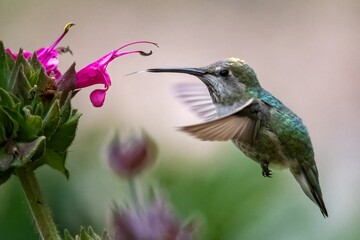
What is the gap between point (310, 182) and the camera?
2.11m

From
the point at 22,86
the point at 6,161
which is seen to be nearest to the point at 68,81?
the point at 22,86

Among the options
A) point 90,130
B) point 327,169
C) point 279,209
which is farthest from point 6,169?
point 327,169

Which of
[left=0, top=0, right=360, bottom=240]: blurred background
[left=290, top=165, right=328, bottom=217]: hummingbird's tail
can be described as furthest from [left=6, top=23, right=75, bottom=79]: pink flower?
[left=0, top=0, right=360, bottom=240]: blurred background

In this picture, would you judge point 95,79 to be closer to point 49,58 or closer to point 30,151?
point 49,58

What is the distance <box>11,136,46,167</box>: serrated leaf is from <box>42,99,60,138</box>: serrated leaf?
1.4 inches

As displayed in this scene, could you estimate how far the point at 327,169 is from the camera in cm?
424

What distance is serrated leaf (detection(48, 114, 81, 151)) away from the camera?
5.54 ft

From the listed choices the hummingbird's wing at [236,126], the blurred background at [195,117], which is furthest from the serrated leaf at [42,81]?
the blurred background at [195,117]

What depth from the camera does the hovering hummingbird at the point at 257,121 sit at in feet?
6.55

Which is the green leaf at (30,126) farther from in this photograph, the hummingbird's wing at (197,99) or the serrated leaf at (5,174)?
the hummingbird's wing at (197,99)

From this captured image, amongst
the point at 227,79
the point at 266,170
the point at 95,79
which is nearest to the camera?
the point at 95,79

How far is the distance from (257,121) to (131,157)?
22.2 inches

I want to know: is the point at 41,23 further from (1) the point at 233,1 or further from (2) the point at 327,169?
(2) the point at 327,169

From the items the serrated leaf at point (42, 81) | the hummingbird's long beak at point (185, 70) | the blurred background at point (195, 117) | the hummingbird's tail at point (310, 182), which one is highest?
the serrated leaf at point (42, 81)
